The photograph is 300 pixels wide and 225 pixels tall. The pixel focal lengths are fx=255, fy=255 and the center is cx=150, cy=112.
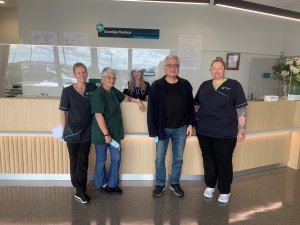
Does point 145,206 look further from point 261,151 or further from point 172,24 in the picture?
point 172,24

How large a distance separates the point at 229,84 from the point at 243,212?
52.1 inches

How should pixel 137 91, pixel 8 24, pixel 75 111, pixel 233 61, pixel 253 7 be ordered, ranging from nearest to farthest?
pixel 75 111
pixel 137 91
pixel 253 7
pixel 233 61
pixel 8 24

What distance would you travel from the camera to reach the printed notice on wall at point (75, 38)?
489cm

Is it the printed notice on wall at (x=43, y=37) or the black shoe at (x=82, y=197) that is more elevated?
the printed notice on wall at (x=43, y=37)

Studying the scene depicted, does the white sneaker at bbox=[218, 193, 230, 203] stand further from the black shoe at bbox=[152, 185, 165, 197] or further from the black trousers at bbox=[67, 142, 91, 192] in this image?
the black trousers at bbox=[67, 142, 91, 192]

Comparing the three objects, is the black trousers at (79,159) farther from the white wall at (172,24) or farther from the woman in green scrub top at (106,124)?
the white wall at (172,24)

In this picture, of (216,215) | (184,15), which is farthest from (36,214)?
(184,15)

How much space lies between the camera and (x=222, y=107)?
255 cm

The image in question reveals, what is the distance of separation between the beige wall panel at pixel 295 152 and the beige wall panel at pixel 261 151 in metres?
0.07

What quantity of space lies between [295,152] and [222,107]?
2071 mm

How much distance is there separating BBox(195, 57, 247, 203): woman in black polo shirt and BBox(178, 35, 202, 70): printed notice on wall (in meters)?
2.11

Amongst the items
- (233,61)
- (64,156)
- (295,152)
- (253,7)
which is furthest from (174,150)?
(233,61)

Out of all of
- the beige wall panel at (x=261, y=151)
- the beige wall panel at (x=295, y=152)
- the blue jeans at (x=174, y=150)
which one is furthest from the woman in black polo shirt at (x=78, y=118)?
the beige wall panel at (x=295, y=152)

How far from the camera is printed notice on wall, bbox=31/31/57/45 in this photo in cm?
483
